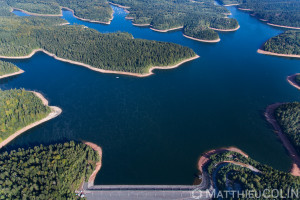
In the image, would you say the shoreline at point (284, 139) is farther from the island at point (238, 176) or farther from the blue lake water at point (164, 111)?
the island at point (238, 176)

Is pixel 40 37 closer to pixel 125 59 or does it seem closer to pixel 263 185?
pixel 125 59

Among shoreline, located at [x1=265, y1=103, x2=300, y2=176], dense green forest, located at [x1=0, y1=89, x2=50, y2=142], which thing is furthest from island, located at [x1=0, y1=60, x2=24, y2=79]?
shoreline, located at [x1=265, y1=103, x2=300, y2=176]

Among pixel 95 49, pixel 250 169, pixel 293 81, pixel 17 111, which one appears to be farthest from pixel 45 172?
pixel 293 81

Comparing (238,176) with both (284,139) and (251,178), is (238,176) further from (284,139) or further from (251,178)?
(284,139)

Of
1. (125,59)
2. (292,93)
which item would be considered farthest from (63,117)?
(292,93)

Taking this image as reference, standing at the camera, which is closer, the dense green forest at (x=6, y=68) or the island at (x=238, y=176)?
the island at (x=238, y=176)

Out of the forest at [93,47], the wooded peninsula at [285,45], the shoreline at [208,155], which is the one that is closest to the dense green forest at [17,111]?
the forest at [93,47]
